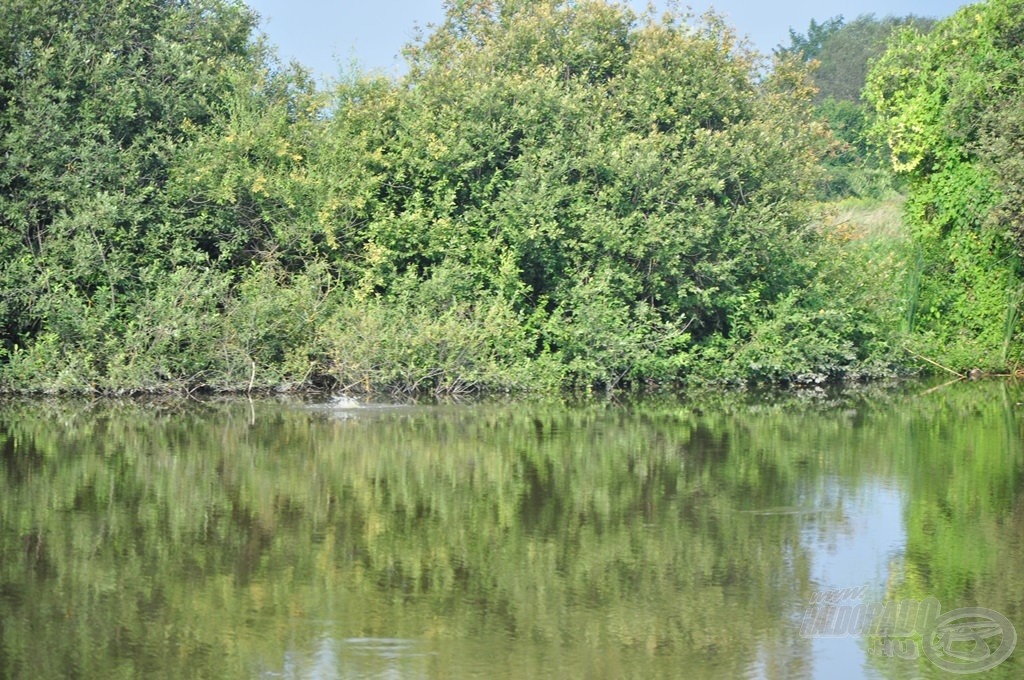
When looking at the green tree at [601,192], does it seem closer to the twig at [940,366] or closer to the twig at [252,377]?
the twig at [252,377]

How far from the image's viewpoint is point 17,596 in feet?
27.2

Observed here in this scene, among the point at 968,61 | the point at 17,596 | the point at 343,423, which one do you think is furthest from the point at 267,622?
the point at 968,61

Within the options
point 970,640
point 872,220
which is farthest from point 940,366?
point 970,640

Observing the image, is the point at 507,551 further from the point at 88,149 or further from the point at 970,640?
the point at 88,149

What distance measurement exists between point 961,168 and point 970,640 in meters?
20.7

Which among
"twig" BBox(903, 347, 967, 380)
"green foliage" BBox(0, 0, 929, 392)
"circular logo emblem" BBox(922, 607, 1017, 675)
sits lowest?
"circular logo emblem" BBox(922, 607, 1017, 675)

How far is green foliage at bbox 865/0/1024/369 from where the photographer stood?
987 inches

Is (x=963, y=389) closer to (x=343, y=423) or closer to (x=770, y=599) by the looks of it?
(x=343, y=423)

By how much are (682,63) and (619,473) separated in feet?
43.1

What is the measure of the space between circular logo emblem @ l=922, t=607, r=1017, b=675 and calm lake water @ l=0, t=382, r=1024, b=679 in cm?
3

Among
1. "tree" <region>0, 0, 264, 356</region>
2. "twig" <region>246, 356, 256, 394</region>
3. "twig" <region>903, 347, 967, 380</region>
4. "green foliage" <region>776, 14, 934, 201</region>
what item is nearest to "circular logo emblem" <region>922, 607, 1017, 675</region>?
"twig" <region>246, 356, 256, 394</region>

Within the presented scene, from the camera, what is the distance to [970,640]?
744cm

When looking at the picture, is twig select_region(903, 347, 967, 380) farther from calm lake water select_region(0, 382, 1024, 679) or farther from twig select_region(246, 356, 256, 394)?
twig select_region(246, 356, 256, 394)

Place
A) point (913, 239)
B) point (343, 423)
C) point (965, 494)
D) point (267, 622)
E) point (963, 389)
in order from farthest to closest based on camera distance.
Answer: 1. point (913, 239)
2. point (963, 389)
3. point (343, 423)
4. point (965, 494)
5. point (267, 622)
